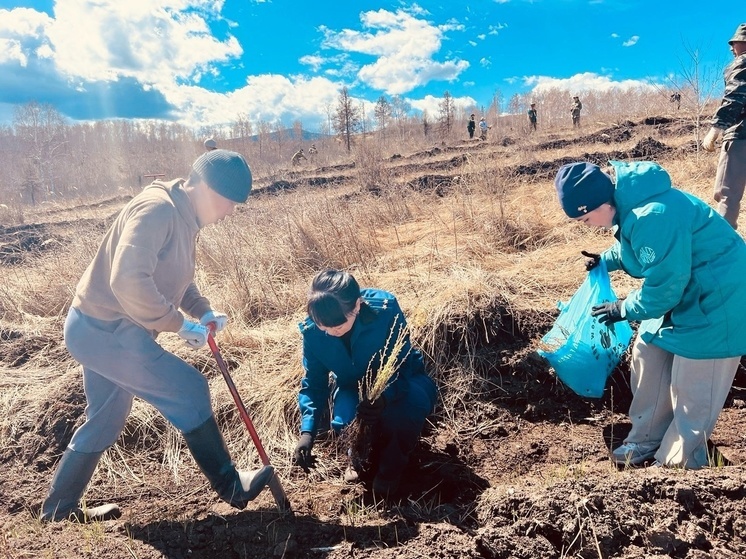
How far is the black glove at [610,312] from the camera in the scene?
7.63 feet

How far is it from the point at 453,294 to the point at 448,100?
39.3 meters

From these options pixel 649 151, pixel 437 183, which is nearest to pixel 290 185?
pixel 437 183

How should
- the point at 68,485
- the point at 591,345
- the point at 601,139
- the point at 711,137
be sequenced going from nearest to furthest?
1. the point at 68,485
2. the point at 591,345
3. the point at 711,137
4. the point at 601,139

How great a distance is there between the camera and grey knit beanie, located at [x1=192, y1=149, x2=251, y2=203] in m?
2.09

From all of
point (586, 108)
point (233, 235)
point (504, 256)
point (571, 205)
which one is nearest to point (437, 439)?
point (571, 205)

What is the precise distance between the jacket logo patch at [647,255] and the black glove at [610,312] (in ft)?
0.98

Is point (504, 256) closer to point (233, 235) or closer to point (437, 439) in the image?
point (437, 439)

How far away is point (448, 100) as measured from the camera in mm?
39750

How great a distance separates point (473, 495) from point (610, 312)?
1.11 meters

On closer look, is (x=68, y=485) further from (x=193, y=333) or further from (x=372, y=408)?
(x=372, y=408)

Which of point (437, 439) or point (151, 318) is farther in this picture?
point (437, 439)

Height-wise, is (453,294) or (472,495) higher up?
(453,294)

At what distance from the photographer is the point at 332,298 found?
205 centimetres

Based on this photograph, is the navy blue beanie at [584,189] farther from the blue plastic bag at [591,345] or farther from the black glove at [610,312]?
the blue plastic bag at [591,345]
